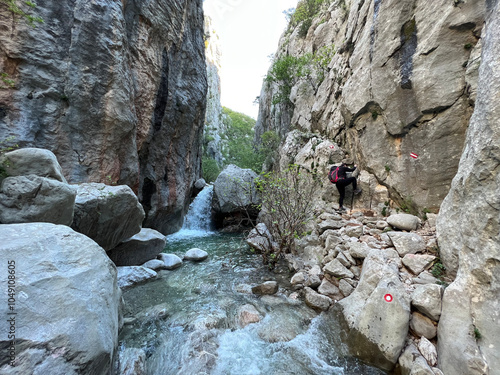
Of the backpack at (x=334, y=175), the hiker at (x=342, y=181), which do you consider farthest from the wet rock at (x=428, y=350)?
the backpack at (x=334, y=175)

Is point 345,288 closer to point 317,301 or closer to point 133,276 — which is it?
point 317,301

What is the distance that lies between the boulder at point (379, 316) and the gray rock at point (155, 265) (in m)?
6.17

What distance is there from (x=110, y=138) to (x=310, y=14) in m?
20.3

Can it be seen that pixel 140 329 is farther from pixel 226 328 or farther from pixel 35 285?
pixel 35 285

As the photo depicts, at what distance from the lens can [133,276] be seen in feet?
21.2

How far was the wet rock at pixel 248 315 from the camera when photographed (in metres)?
4.72

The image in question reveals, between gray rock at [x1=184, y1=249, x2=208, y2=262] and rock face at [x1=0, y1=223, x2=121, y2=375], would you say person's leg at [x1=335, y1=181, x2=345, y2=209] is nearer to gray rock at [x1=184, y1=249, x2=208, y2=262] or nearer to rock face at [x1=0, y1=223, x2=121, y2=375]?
gray rock at [x1=184, y1=249, x2=208, y2=262]

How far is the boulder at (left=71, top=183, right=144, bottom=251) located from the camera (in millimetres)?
5583

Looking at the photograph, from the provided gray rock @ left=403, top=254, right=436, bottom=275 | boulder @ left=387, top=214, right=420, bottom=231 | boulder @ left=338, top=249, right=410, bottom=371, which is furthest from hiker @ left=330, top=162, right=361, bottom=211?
boulder @ left=338, top=249, right=410, bottom=371

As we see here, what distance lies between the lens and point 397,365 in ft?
11.0

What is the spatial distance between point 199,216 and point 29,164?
43.2 feet

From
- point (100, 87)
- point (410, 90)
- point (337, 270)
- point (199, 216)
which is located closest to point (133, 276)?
point (337, 270)

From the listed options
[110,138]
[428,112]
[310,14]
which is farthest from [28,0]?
[310,14]

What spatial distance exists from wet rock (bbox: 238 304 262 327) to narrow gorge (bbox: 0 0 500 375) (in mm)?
57
